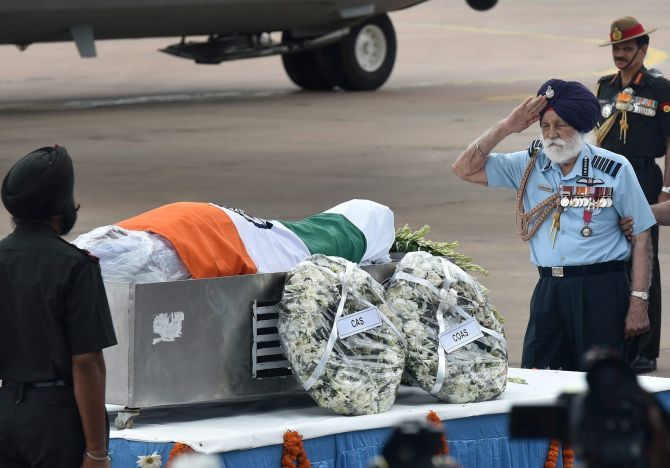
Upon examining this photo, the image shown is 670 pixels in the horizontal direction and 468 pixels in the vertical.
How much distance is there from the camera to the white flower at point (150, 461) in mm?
5000

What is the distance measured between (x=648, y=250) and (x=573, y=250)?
34 centimetres

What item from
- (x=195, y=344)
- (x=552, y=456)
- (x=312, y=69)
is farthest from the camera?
(x=312, y=69)

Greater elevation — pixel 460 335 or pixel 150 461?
pixel 460 335

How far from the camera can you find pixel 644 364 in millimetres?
8148

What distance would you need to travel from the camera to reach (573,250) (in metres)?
6.38

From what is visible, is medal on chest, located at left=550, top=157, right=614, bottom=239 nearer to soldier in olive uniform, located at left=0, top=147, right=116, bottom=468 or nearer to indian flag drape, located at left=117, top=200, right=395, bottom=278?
indian flag drape, located at left=117, top=200, right=395, bottom=278

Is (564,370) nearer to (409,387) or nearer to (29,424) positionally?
(409,387)

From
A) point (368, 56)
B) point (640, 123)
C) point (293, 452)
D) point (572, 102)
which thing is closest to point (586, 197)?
point (572, 102)

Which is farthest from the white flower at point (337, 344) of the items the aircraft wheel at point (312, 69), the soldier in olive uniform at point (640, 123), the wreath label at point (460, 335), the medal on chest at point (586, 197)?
the aircraft wheel at point (312, 69)

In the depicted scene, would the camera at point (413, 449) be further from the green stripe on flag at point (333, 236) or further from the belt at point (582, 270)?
the belt at point (582, 270)

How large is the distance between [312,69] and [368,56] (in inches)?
41.5

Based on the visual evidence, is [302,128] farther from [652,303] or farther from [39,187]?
[39,187]

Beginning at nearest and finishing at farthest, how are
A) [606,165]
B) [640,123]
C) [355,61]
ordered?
1. [606,165]
2. [640,123]
3. [355,61]

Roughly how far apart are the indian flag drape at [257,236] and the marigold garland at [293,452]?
73 cm
